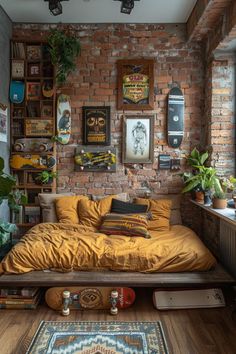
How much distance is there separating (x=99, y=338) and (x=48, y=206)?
75.2 inches

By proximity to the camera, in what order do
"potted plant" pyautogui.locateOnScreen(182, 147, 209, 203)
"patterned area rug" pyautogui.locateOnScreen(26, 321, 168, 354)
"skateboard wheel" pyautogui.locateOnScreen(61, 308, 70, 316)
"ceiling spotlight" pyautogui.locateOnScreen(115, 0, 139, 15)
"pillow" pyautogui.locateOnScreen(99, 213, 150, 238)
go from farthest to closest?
"potted plant" pyautogui.locateOnScreen(182, 147, 209, 203) → "pillow" pyautogui.locateOnScreen(99, 213, 150, 238) → "ceiling spotlight" pyautogui.locateOnScreen(115, 0, 139, 15) → "skateboard wheel" pyautogui.locateOnScreen(61, 308, 70, 316) → "patterned area rug" pyautogui.locateOnScreen(26, 321, 168, 354)

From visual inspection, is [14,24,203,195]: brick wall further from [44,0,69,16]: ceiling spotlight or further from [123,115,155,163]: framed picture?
[44,0,69,16]: ceiling spotlight

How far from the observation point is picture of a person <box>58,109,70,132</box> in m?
4.05

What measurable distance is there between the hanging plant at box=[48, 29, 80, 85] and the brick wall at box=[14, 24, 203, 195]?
184mm

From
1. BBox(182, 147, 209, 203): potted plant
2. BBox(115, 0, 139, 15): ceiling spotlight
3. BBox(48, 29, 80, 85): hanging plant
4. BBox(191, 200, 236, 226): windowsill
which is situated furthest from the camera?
BBox(48, 29, 80, 85): hanging plant

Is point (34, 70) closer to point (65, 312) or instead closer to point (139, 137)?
point (139, 137)

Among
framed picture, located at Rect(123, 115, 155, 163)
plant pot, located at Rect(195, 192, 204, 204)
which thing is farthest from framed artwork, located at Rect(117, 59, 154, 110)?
plant pot, located at Rect(195, 192, 204, 204)

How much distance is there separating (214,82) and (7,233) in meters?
2.94

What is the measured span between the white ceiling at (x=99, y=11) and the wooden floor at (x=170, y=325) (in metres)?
3.21

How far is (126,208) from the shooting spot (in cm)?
371

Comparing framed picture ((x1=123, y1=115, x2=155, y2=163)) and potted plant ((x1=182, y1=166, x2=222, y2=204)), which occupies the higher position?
framed picture ((x1=123, y1=115, x2=155, y2=163))

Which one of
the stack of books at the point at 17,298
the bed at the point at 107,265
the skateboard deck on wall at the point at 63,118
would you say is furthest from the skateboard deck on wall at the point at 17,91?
the stack of books at the point at 17,298

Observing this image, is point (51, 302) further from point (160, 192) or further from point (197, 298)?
point (160, 192)

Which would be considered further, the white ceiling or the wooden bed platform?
the white ceiling
